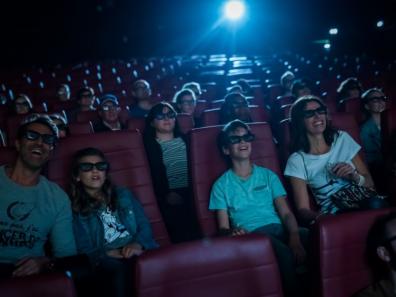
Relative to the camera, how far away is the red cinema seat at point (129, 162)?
217 cm

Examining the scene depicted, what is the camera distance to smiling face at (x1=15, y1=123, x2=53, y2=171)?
1.80 metres

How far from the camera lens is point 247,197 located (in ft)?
6.98

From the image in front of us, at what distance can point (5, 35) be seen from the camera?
32.6 ft

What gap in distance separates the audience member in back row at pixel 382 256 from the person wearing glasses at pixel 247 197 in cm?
64

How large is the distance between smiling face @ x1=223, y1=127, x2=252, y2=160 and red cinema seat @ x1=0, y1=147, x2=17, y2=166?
1.10 metres

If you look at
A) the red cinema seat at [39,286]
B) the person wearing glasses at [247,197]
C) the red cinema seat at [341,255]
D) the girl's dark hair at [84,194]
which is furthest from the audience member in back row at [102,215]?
the red cinema seat at [341,255]

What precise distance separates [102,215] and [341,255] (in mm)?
1110

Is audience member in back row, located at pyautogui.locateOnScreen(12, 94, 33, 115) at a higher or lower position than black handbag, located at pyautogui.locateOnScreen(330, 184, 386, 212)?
higher

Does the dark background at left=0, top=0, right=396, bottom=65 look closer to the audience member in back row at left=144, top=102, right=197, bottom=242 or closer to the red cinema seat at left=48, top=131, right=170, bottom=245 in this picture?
the audience member in back row at left=144, top=102, right=197, bottom=242

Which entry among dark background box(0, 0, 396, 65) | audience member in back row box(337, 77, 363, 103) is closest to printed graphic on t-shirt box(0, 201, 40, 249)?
audience member in back row box(337, 77, 363, 103)

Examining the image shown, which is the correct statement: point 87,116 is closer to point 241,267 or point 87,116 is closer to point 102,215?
point 102,215

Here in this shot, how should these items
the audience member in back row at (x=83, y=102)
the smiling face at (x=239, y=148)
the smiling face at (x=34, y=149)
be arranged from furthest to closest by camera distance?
1. the audience member in back row at (x=83, y=102)
2. the smiling face at (x=239, y=148)
3. the smiling face at (x=34, y=149)

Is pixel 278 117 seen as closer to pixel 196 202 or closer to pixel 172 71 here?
pixel 196 202

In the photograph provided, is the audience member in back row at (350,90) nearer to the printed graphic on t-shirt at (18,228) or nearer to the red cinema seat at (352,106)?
the red cinema seat at (352,106)
